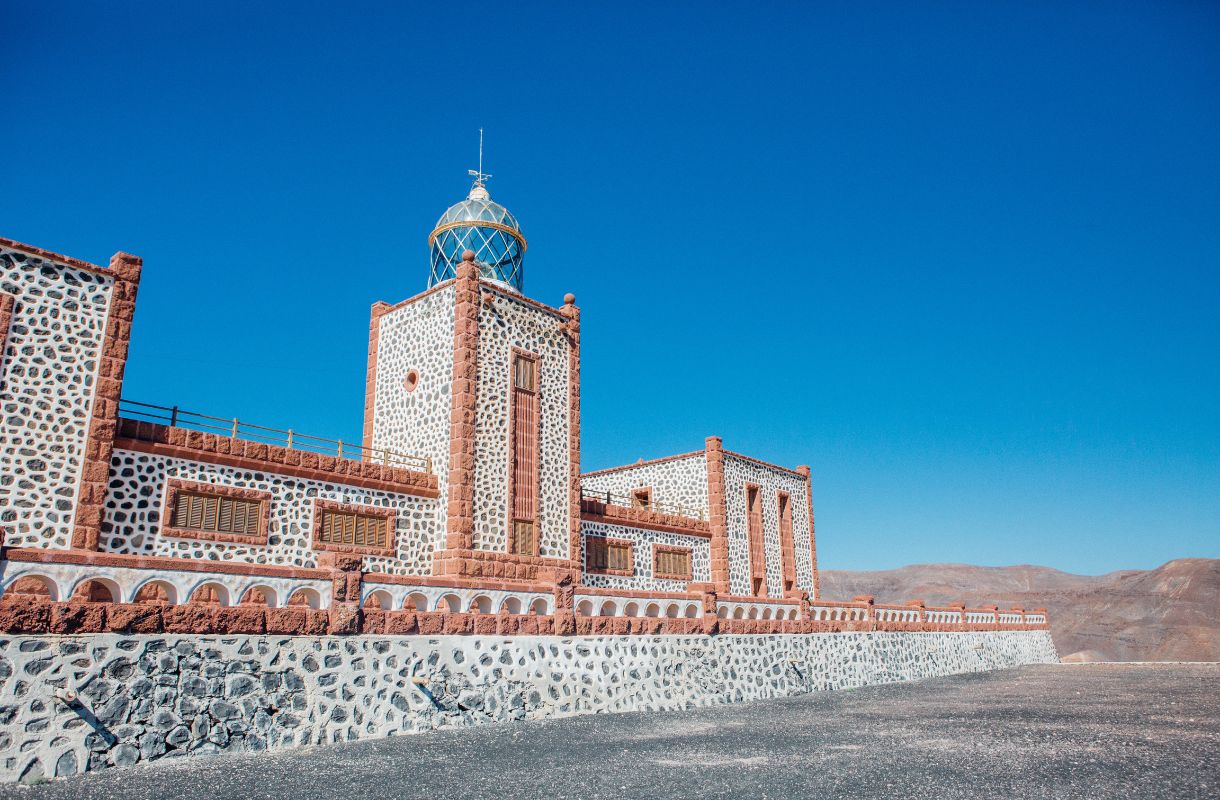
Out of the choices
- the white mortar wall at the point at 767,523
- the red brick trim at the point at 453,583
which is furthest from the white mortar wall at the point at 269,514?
the white mortar wall at the point at 767,523

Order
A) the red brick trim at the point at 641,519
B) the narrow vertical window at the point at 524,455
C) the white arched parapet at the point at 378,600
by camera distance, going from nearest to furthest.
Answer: the white arched parapet at the point at 378,600
the narrow vertical window at the point at 524,455
the red brick trim at the point at 641,519

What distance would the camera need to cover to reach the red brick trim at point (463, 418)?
56.9ft

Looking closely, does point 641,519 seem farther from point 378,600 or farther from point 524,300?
point 378,600

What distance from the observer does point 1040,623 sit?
36656 millimetres

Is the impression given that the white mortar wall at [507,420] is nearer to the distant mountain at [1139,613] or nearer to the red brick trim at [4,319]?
the red brick trim at [4,319]

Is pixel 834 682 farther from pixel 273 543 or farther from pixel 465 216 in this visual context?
pixel 465 216

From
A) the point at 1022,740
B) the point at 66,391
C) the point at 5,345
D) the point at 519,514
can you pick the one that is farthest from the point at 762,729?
the point at 5,345

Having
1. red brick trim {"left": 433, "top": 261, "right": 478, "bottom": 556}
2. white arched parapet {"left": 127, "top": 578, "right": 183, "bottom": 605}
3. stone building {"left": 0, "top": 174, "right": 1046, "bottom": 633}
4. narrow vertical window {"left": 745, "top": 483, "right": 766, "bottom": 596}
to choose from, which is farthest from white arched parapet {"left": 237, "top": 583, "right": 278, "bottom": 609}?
narrow vertical window {"left": 745, "top": 483, "right": 766, "bottom": 596}

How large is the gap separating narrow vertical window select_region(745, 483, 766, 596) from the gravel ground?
42.5 ft

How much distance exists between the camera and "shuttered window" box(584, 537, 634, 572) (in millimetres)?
22000

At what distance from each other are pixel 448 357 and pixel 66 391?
299 inches

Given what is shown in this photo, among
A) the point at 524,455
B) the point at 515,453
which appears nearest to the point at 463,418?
the point at 515,453

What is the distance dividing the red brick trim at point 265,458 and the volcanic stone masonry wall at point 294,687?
19.5ft

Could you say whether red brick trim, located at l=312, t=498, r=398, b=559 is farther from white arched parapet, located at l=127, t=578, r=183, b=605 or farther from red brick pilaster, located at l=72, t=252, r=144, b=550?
white arched parapet, located at l=127, t=578, r=183, b=605
